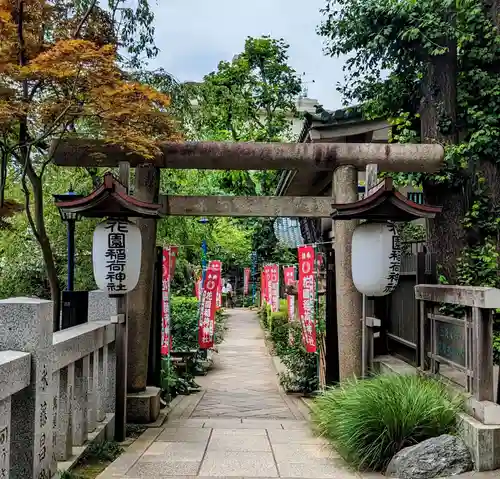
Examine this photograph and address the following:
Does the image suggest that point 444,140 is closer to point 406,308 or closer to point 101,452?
point 406,308

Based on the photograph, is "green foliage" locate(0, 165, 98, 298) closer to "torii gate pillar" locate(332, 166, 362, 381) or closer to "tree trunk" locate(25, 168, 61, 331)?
"tree trunk" locate(25, 168, 61, 331)

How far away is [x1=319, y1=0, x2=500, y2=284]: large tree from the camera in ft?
31.8

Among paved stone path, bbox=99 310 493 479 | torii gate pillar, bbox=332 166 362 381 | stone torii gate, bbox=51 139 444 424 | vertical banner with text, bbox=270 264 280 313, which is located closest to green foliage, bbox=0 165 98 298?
paved stone path, bbox=99 310 493 479

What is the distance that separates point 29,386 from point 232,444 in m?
3.33

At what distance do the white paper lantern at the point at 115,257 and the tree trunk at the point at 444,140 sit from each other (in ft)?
17.5

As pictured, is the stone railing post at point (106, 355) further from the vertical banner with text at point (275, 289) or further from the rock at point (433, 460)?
Answer: the vertical banner with text at point (275, 289)

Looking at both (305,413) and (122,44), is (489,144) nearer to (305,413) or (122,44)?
(305,413)

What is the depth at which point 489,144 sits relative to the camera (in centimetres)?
977

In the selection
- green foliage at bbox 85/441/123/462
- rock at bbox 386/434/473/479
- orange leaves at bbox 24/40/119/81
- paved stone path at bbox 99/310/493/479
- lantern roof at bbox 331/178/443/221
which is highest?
orange leaves at bbox 24/40/119/81

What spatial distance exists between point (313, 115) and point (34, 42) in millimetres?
5546

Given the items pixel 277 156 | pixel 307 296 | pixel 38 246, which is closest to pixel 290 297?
pixel 307 296

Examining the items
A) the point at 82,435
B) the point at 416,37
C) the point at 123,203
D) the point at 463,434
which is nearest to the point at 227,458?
the point at 82,435

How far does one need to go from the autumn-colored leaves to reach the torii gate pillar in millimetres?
2571

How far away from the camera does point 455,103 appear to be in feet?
33.2
